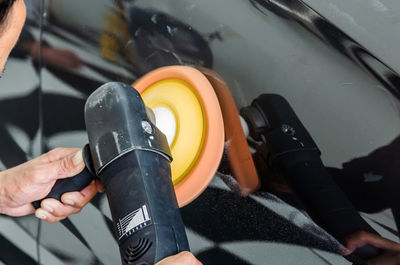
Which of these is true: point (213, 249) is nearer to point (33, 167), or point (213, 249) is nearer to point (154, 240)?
point (154, 240)

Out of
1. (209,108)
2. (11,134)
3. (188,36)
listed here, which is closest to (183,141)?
(209,108)

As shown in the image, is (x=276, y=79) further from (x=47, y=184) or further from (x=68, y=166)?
(x=47, y=184)

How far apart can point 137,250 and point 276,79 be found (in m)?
0.36

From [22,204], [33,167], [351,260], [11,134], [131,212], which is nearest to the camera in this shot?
[351,260]

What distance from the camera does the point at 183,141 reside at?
2.85 feet

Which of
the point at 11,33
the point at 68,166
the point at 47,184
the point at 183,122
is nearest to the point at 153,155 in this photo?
the point at 183,122

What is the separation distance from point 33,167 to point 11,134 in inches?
14.0

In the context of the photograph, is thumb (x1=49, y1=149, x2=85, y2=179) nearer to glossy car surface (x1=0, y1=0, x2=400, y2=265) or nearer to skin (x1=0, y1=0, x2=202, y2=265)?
skin (x1=0, y1=0, x2=202, y2=265)

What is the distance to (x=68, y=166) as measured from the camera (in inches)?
37.5

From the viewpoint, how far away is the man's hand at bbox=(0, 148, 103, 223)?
3.18 feet

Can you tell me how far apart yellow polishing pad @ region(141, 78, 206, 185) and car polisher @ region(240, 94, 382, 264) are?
100 millimetres

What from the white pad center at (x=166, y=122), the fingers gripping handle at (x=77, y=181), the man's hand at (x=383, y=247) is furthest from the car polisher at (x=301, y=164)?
the fingers gripping handle at (x=77, y=181)

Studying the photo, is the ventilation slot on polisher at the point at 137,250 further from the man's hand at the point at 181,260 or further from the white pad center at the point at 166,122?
the white pad center at the point at 166,122

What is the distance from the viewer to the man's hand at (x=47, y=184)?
0.97 metres
